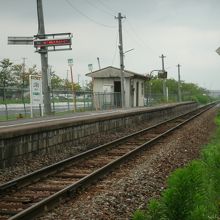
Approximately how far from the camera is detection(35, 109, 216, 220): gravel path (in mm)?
7270

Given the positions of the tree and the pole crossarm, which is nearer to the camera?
the pole crossarm

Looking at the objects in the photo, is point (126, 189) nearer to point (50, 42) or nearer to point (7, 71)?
point (50, 42)

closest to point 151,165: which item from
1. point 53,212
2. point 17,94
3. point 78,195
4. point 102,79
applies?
point 78,195

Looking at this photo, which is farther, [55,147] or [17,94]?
[17,94]

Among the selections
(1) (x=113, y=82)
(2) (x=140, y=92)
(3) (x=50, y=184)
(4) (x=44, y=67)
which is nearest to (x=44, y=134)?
(3) (x=50, y=184)

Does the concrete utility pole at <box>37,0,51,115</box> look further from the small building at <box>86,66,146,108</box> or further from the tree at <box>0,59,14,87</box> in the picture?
the tree at <box>0,59,14,87</box>

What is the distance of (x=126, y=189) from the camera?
29.5ft

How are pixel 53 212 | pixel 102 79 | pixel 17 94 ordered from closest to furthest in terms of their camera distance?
pixel 53 212 < pixel 17 94 < pixel 102 79

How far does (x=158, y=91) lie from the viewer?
298 feet

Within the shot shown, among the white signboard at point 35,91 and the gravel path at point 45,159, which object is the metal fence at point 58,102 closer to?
the white signboard at point 35,91

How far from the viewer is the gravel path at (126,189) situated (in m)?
7.27

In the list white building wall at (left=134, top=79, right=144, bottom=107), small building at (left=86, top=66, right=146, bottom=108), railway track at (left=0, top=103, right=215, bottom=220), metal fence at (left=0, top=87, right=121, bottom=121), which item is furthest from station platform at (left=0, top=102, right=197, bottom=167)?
white building wall at (left=134, top=79, right=144, bottom=107)

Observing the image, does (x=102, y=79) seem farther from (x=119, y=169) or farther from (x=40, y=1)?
(x=119, y=169)

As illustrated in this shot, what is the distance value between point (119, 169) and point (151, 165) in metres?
0.92
